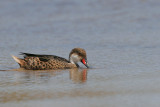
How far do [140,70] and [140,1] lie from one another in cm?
935

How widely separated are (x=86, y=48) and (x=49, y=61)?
2.22 metres

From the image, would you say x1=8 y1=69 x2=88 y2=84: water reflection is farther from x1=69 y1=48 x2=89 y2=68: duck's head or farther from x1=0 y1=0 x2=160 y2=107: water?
x1=69 y1=48 x2=89 y2=68: duck's head

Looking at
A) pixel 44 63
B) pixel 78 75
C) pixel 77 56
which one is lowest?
pixel 78 75

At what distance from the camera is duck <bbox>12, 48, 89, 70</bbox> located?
9586 mm

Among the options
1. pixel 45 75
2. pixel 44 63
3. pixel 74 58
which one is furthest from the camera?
pixel 74 58

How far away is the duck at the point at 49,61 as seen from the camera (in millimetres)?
9586

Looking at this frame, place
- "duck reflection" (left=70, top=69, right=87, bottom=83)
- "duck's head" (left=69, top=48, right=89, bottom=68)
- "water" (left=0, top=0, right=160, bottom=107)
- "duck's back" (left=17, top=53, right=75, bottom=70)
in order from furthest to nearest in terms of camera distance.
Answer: "duck's head" (left=69, top=48, right=89, bottom=68) < "duck's back" (left=17, top=53, right=75, bottom=70) < "duck reflection" (left=70, top=69, right=87, bottom=83) < "water" (left=0, top=0, right=160, bottom=107)

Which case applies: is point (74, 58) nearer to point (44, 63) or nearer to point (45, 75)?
point (44, 63)

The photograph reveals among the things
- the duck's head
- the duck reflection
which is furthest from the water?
the duck's head

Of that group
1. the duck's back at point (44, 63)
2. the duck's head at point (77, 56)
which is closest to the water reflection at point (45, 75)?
the duck's back at point (44, 63)

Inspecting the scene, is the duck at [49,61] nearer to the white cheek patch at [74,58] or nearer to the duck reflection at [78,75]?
the white cheek patch at [74,58]

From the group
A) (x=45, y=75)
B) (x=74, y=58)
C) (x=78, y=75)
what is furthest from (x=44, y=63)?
(x=78, y=75)

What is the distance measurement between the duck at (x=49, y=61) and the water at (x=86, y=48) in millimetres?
280

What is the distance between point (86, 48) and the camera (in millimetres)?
11664
